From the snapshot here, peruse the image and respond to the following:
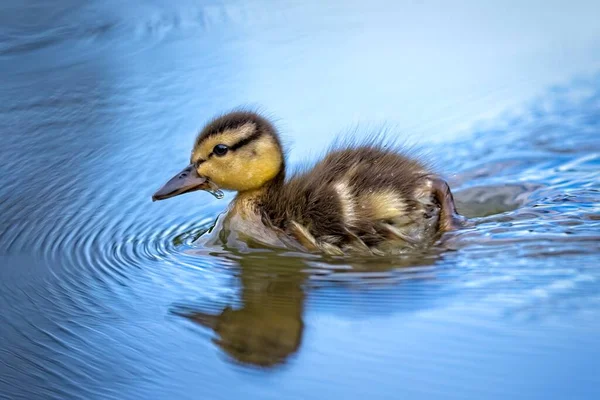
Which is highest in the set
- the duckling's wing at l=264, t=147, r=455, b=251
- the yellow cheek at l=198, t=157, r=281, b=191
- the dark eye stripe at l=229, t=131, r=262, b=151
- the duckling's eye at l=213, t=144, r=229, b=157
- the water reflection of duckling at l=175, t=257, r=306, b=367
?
the dark eye stripe at l=229, t=131, r=262, b=151

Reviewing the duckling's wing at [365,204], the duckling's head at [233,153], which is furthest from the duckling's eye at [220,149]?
the duckling's wing at [365,204]

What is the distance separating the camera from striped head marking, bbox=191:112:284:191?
2.82 metres

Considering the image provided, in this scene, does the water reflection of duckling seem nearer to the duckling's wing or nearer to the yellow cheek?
the duckling's wing

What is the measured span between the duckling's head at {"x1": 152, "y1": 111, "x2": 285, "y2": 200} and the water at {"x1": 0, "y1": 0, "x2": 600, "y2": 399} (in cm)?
14

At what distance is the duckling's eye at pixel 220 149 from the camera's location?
2.83 metres

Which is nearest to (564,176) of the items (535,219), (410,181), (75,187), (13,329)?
(535,219)

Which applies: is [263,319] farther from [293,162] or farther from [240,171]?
[293,162]

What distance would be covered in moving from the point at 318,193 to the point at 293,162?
382mm

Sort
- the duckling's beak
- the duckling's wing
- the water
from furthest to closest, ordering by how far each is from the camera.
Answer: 1. the duckling's beak
2. the duckling's wing
3. the water

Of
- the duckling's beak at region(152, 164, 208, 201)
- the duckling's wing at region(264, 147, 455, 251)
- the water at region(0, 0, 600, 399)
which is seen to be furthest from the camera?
the duckling's beak at region(152, 164, 208, 201)

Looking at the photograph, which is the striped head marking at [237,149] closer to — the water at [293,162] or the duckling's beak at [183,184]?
the duckling's beak at [183,184]

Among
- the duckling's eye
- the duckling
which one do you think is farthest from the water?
the duckling's eye

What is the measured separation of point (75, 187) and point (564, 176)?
4.86ft

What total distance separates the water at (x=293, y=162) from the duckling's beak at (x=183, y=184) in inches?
3.7
